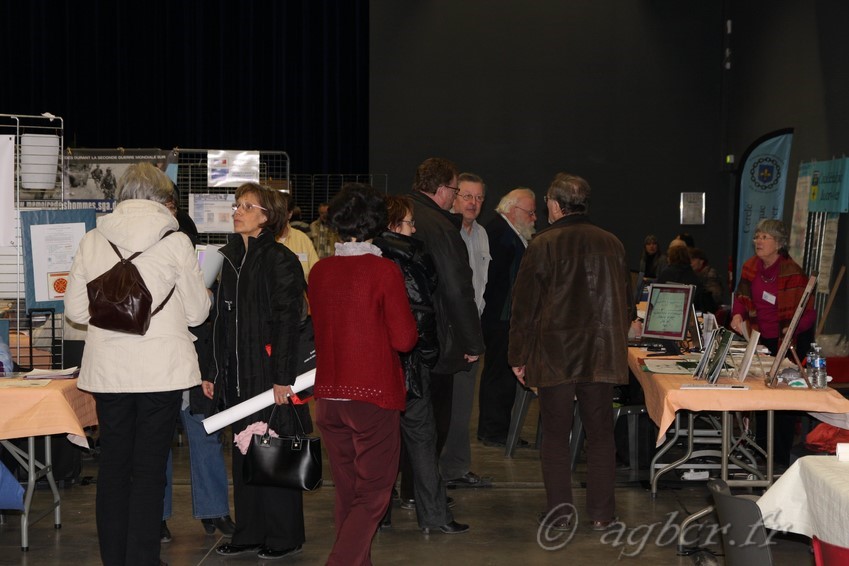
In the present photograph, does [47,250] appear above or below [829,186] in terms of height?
below

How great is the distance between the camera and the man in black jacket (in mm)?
4414

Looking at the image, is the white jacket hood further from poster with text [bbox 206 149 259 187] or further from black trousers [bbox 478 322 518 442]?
poster with text [bbox 206 149 259 187]

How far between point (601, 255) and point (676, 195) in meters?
8.56

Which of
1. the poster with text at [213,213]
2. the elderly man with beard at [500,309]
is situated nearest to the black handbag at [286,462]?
the elderly man with beard at [500,309]

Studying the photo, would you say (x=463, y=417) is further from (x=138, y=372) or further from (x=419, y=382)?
(x=138, y=372)

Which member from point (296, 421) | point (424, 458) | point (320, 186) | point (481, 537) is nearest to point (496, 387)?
point (481, 537)

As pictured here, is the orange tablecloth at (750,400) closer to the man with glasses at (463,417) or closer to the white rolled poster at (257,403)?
the man with glasses at (463,417)

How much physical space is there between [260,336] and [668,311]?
8.02 feet

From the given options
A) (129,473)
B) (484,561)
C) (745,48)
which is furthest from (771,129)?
(129,473)

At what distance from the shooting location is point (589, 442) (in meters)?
4.40

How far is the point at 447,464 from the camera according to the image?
511 cm

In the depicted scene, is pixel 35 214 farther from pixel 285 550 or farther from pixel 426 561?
pixel 426 561

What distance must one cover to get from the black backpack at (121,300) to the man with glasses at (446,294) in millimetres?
1419

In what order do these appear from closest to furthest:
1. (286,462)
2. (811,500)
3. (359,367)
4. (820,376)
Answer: (811,500) → (359,367) → (286,462) → (820,376)
